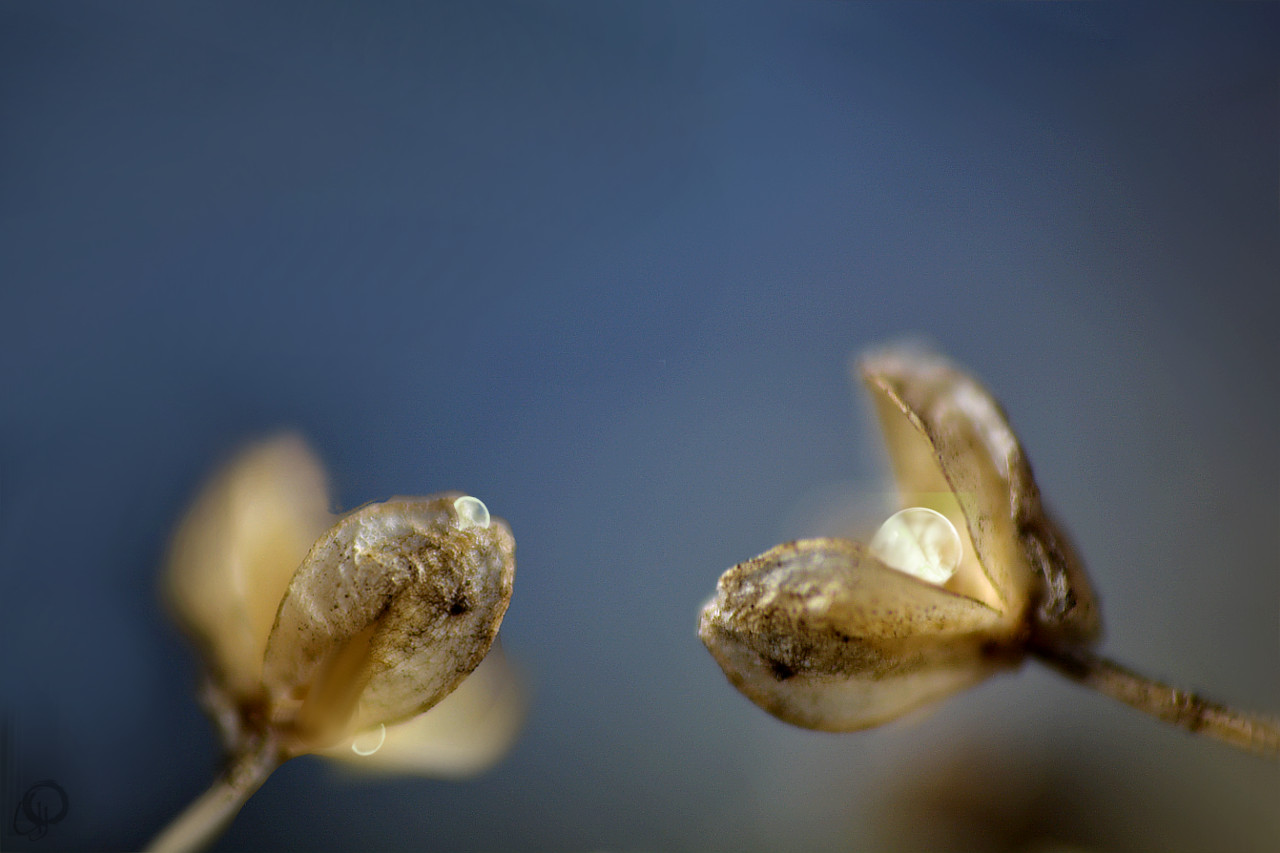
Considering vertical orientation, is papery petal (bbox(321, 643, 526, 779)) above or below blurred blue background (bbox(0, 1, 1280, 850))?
below

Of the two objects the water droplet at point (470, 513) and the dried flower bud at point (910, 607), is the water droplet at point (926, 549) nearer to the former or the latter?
the dried flower bud at point (910, 607)

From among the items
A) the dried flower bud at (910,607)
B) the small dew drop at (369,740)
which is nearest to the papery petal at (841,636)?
the dried flower bud at (910,607)

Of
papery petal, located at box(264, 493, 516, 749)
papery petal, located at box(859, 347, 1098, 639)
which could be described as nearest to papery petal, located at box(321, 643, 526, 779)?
papery petal, located at box(264, 493, 516, 749)

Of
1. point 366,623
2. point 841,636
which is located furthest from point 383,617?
point 841,636

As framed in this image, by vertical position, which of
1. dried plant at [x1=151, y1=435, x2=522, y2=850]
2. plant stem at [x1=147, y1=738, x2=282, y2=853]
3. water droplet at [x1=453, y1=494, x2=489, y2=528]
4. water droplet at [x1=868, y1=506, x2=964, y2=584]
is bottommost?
plant stem at [x1=147, y1=738, x2=282, y2=853]

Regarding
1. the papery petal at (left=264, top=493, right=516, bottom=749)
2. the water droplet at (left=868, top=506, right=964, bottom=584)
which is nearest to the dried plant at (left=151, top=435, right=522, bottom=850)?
the papery petal at (left=264, top=493, right=516, bottom=749)

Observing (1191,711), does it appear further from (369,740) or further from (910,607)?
(369,740)

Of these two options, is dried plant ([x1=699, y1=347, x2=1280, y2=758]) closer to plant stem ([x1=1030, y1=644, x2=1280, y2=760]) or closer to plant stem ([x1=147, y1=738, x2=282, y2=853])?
Result: plant stem ([x1=1030, y1=644, x2=1280, y2=760])

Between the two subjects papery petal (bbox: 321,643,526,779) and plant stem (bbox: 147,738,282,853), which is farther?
papery petal (bbox: 321,643,526,779)
